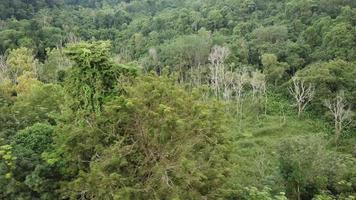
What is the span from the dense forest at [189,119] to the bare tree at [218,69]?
166 millimetres

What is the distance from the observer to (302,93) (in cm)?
2467

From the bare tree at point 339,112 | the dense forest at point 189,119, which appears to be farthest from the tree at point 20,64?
the bare tree at point 339,112

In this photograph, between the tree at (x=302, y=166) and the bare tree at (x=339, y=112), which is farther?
the bare tree at (x=339, y=112)

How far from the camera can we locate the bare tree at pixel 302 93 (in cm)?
2514

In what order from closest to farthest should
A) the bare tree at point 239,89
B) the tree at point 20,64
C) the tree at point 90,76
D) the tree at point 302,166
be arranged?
the tree at point 90,76 < the tree at point 302,166 < the bare tree at point 239,89 < the tree at point 20,64

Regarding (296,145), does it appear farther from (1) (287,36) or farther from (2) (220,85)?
(1) (287,36)

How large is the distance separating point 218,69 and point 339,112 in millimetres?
9491

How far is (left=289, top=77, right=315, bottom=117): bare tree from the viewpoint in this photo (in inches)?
990

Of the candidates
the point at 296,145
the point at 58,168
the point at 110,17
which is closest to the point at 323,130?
the point at 296,145

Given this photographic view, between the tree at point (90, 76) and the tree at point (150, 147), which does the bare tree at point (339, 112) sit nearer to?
the tree at point (150, 147)

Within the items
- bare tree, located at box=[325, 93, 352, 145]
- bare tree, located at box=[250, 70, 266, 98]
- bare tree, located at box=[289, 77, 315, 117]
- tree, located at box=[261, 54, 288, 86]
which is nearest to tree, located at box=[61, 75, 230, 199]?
bare tree, located at box=[325, 93, 352, 145]

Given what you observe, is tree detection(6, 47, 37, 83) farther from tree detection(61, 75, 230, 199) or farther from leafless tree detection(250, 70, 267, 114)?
tree detection(61, 75, 230, 199)

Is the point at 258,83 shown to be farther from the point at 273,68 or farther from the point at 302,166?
the point at 302,166

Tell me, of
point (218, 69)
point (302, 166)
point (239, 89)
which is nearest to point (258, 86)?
point (239, 89)
